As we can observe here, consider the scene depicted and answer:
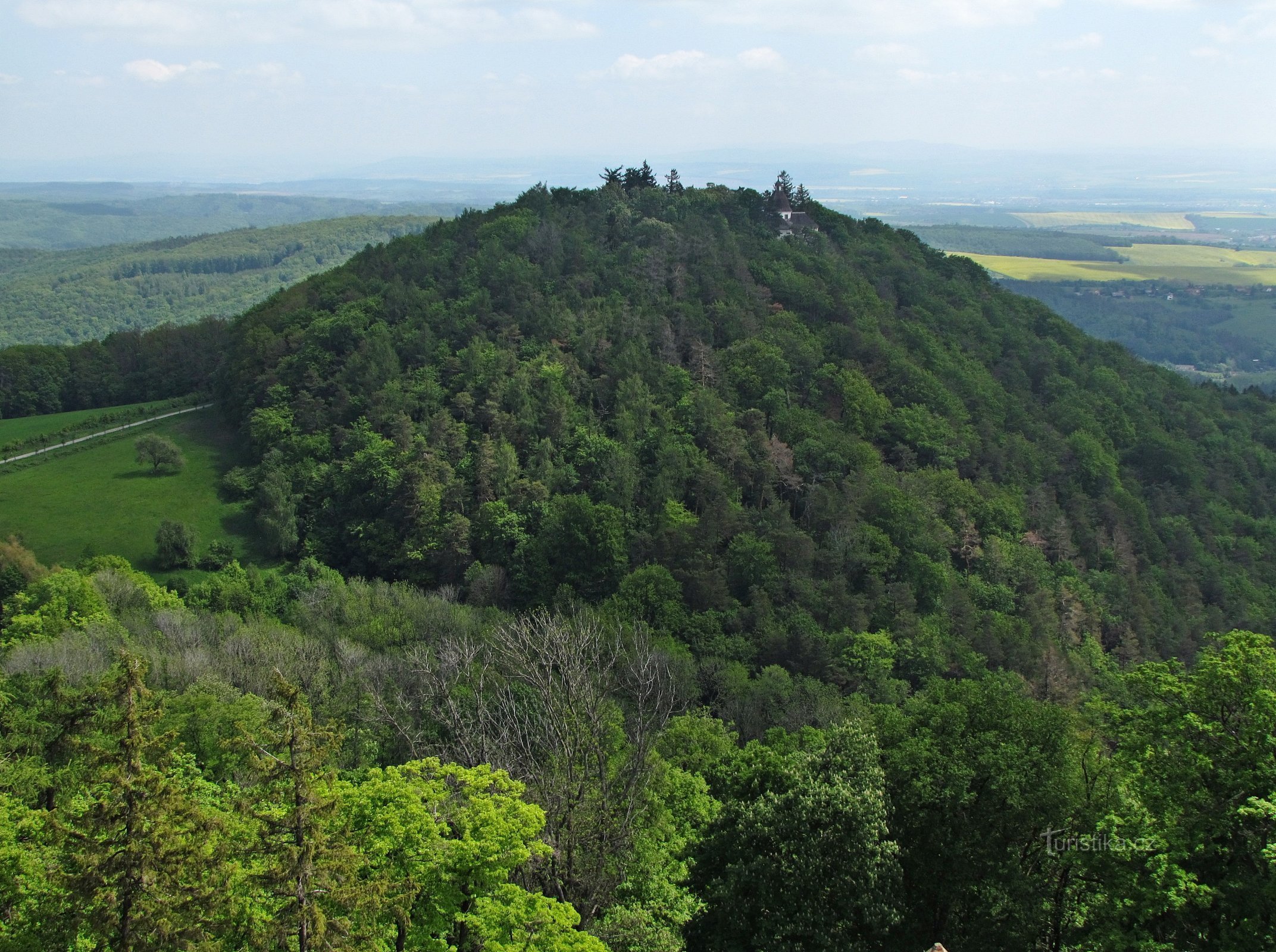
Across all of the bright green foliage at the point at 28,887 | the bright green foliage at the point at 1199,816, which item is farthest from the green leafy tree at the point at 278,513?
the bright green foliage at the point at 1199,816

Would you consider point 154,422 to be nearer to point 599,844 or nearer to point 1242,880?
point 599,844

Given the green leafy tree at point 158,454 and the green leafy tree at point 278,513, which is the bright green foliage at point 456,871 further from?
the green leafy tree at point 158,454

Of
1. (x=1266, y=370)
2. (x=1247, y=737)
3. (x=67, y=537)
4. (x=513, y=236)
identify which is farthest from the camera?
(x=1266, y=370)

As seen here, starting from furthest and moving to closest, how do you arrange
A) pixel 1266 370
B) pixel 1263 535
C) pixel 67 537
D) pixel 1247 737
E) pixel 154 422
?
pixel 1266 370 → pixel 154 422 → pixel 1263 535 → pixel 67 537 → pixel 1247 737

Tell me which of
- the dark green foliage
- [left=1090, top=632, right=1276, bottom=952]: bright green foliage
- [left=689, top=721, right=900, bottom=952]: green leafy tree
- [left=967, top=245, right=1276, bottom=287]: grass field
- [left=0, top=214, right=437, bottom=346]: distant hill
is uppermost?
[left=967, top=245, right=1276, bottom=287]: grass field

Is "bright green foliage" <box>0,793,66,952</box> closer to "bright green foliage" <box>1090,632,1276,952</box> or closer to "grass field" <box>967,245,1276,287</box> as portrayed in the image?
"bright green foliage" <box>1090,632,1276,952</box>

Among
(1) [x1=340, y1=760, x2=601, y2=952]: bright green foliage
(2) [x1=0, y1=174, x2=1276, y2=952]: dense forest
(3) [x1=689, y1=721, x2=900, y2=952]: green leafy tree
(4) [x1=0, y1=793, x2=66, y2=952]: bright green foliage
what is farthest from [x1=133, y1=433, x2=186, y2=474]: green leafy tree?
(3) [x1=689, y1=721, x2=900, y2=952]: green leafy tree

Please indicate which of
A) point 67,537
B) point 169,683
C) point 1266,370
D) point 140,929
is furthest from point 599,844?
point 1266,370
